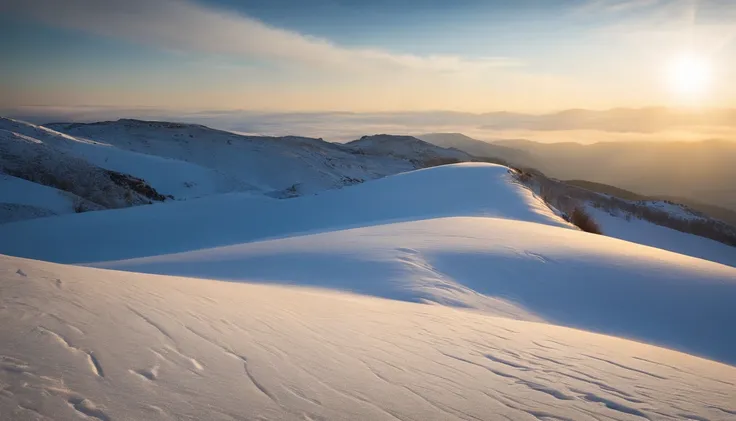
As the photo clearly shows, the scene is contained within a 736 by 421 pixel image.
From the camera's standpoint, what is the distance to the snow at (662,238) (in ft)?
76.7

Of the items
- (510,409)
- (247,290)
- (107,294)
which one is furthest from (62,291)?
(510,409)

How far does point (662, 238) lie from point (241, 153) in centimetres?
3635

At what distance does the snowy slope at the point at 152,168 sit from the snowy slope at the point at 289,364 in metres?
24.7

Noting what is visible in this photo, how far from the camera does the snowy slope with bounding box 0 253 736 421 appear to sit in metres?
2.42

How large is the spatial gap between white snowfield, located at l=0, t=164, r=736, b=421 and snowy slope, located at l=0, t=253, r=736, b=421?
14 mm

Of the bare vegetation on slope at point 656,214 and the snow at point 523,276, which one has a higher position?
the bare vegetation on slope at point 656,214

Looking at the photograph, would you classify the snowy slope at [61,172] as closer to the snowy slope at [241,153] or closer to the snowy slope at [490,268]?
the snowy slope at [490,268]

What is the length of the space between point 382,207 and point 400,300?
1092 centimetres

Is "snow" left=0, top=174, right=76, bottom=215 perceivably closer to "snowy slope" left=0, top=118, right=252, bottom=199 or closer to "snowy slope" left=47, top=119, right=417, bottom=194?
"snowy slope" left=0, top=118, right=252, bottom=199

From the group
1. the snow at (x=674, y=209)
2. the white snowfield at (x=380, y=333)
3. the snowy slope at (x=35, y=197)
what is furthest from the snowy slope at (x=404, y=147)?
the white snowfield at (x=380, y=333)

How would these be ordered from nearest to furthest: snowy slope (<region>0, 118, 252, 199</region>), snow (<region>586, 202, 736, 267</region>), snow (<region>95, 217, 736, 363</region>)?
snow (<region>95, 217, 736, 363</region>) → snow (<region>586, 202, 736, 267</region>) → snowy slope (<region>0, 118, 252, 199</region>)

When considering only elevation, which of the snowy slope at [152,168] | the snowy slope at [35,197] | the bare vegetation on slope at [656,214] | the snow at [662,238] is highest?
the bare vegetation on slope at [656,214]

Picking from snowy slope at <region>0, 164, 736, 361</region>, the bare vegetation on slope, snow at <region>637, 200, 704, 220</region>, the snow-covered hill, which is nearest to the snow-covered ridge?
the snow-covered hill

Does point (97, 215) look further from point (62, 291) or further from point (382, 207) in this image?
point (62, 291)
